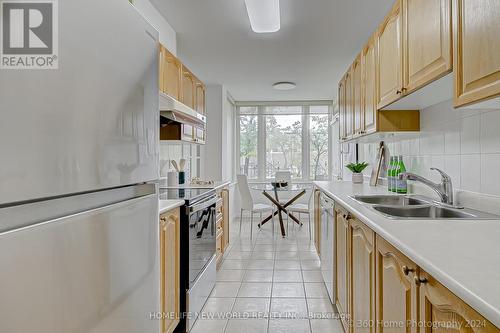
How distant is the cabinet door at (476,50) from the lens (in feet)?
3.21

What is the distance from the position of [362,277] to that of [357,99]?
6.08ft

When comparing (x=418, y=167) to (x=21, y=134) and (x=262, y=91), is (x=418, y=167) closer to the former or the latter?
(x=21, y=134)

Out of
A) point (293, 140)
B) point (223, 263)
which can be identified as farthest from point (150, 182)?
point (293, 140)

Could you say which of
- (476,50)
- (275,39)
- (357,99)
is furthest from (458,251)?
(275,39)

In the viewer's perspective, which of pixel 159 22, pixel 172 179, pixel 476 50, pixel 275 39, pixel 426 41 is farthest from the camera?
pixel 275 39

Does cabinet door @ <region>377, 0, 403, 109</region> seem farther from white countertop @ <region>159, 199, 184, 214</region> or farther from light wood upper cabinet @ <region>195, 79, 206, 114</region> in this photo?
light wood upper cabinet @ <region>195, 79, 206, 114</region>

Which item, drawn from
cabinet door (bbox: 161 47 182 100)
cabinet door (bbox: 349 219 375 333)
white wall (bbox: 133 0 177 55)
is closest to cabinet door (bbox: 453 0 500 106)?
cabinet door (bbox: 349 219 375 333)

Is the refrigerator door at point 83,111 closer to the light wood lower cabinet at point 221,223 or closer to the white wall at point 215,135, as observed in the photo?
the light wood lower cabinet at point 221,223

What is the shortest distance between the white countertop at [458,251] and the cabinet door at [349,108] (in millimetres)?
1955

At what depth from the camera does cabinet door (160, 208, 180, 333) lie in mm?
1777

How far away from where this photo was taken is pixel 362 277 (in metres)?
1.58

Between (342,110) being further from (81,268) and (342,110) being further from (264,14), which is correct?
(81,268)

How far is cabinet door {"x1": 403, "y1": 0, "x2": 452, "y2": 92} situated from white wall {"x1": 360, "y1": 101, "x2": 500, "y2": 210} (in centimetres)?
37

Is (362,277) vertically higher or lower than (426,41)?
lower
